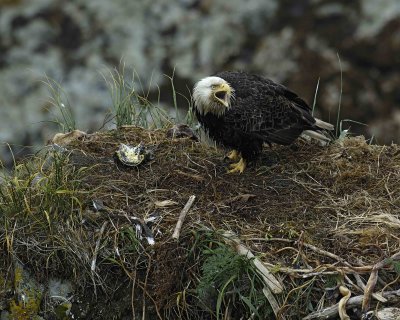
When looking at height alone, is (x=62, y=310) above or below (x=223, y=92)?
below

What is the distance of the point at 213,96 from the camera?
7500 mm

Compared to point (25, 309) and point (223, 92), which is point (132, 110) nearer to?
point (223, 92)

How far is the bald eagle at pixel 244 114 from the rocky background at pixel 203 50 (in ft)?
10.6

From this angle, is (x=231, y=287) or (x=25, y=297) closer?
(x=231, y=287)

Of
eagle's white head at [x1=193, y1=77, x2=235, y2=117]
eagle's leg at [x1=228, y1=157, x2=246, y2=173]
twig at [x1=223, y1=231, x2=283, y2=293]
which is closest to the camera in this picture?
twig at [x1=223, y1=231, x2=283, y2=293]

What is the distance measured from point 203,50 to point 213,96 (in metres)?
4.18

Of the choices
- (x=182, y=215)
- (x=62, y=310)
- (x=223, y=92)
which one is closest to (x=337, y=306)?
(x=182, y=215)

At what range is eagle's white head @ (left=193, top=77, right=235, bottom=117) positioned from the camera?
751 centimetres

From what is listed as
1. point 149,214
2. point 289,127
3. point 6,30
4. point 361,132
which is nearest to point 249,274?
point 149,214

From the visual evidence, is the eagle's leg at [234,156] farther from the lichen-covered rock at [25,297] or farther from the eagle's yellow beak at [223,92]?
the lichen-covered rock at [25,297]

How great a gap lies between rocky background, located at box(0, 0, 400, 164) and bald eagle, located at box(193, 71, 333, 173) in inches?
127

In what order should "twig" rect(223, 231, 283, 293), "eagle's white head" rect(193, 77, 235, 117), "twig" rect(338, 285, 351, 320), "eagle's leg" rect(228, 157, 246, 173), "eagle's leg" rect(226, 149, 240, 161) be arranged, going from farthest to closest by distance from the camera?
"eagle's leg" rect(226, 149, 240, 161) < "eagle's leg" rect(228, 157, 246, 173) < "eagle's white head" rect(193, 77, 235, 117) < "twig" rect(223, 231, 283, 293) < "twig" rect(338, 285, 351, 320)

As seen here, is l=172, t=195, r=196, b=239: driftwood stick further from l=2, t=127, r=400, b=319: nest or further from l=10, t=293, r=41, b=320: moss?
l=10, t=293, r=41, b=320: moss

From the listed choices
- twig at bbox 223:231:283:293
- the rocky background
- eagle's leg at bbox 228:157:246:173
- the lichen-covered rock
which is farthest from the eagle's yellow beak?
the rocky background
